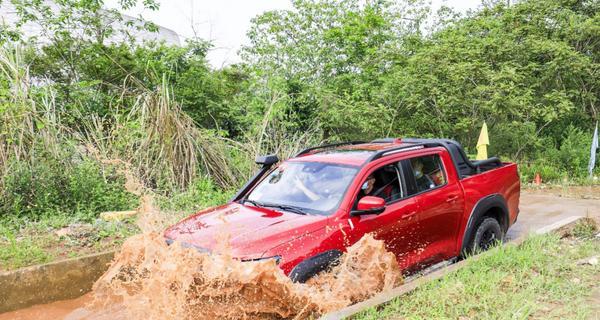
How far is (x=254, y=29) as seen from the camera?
639 inches

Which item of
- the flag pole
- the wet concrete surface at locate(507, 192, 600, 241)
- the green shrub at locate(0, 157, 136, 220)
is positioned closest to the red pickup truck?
the wet concrete surface at locate(507, 192, 600, 241)

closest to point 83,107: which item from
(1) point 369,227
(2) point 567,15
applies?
(1) point 369,227

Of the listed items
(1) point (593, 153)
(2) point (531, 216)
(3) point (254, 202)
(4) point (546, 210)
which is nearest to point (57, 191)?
(3) point (254, 202)

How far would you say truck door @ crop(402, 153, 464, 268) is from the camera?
4.79 m

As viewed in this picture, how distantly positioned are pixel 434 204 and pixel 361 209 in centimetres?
112

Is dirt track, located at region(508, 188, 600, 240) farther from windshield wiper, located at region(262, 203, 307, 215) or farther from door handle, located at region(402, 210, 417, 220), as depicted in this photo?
windshield wiper, located at region(262, 203, 307, 215)

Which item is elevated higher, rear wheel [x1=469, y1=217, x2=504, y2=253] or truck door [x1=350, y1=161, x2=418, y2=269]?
truck door [x1=350, y1=161, x2=418, y2=269]

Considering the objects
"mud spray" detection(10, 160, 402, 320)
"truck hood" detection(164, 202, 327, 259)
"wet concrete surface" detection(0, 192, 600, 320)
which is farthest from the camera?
"wet concrete surface" detection(0, 192, 600, 320)

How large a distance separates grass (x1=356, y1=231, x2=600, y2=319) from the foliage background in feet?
15.1

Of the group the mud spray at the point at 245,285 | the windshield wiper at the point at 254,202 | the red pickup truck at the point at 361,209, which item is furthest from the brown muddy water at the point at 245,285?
the windshield wiper at the point at 254,202

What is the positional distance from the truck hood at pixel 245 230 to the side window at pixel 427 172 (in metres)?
1.38

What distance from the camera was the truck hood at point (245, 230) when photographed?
147 inches

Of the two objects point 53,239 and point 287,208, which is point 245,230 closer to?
point 287,208

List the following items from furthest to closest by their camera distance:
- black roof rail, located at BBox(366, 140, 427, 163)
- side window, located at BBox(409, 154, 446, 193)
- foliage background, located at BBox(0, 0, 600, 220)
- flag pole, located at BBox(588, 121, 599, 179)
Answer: flag pole, located at BBox(588, 121, 599, 179) < foliage background, located at BBox(0, 0, 600, 220) < side window, located at BBox(409, 154, 446, 193) < black roof rail, located at BBox(366, 140, 427, 163)
